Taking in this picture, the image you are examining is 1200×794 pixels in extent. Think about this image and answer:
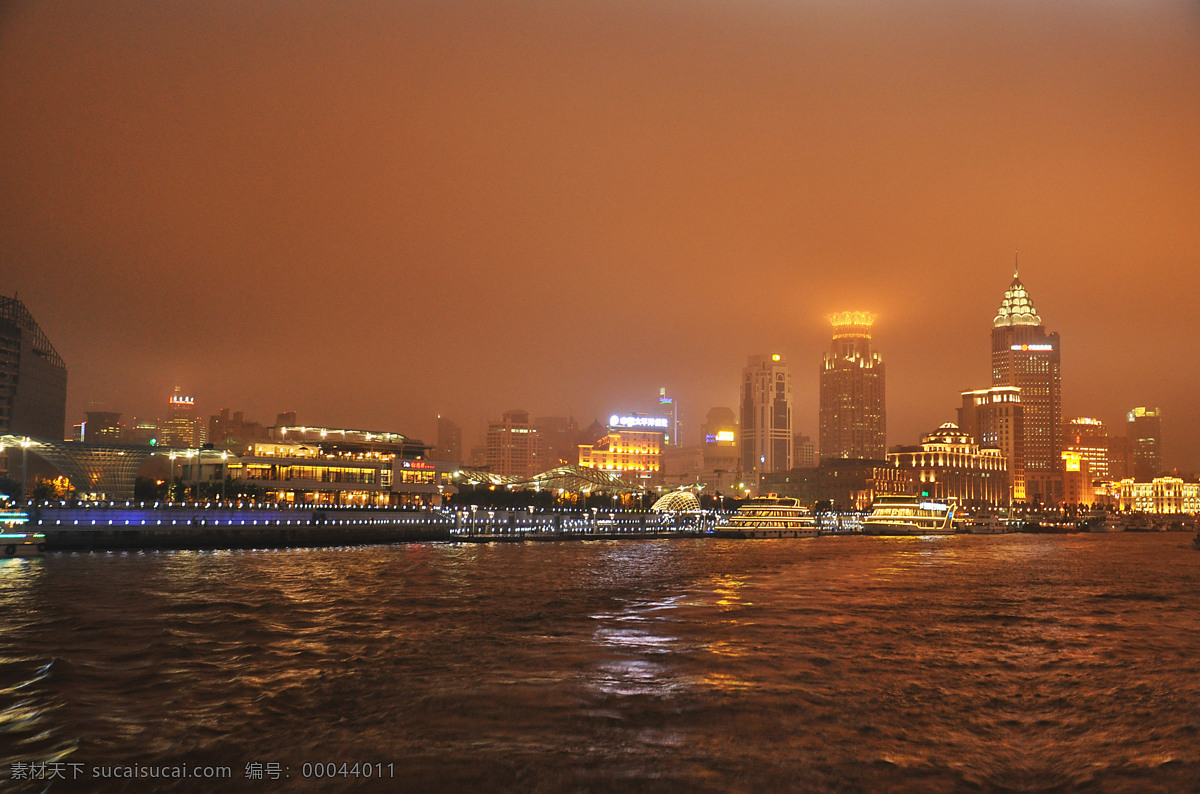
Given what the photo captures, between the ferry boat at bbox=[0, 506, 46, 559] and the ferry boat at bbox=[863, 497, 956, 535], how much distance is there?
488 ft

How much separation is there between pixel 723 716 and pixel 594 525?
134811 millimetres

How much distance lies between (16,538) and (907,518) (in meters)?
159

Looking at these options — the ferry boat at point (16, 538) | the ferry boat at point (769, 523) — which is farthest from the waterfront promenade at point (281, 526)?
the ferry boat at point (769, 523)

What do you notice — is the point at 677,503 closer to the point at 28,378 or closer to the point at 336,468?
the point at 336,468

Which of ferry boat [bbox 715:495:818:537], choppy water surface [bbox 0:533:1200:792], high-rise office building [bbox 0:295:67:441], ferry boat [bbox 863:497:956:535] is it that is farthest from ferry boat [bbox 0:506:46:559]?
ferry boat [bbox 863:497:956:535]

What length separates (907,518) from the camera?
182 meters

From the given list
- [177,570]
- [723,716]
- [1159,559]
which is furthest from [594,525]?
[723,716]

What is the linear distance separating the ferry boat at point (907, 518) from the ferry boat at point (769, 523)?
→ 19021mm

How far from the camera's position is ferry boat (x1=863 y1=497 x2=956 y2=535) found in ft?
587

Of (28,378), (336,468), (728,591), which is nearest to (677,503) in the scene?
(336,468)

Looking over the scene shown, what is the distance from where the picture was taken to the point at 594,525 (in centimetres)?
15412

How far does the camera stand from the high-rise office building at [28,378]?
465ft

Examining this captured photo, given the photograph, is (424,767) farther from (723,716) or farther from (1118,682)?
(1118,682)

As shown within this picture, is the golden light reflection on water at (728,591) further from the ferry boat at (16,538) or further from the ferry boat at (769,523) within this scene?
the ferry boat at (769,523)
